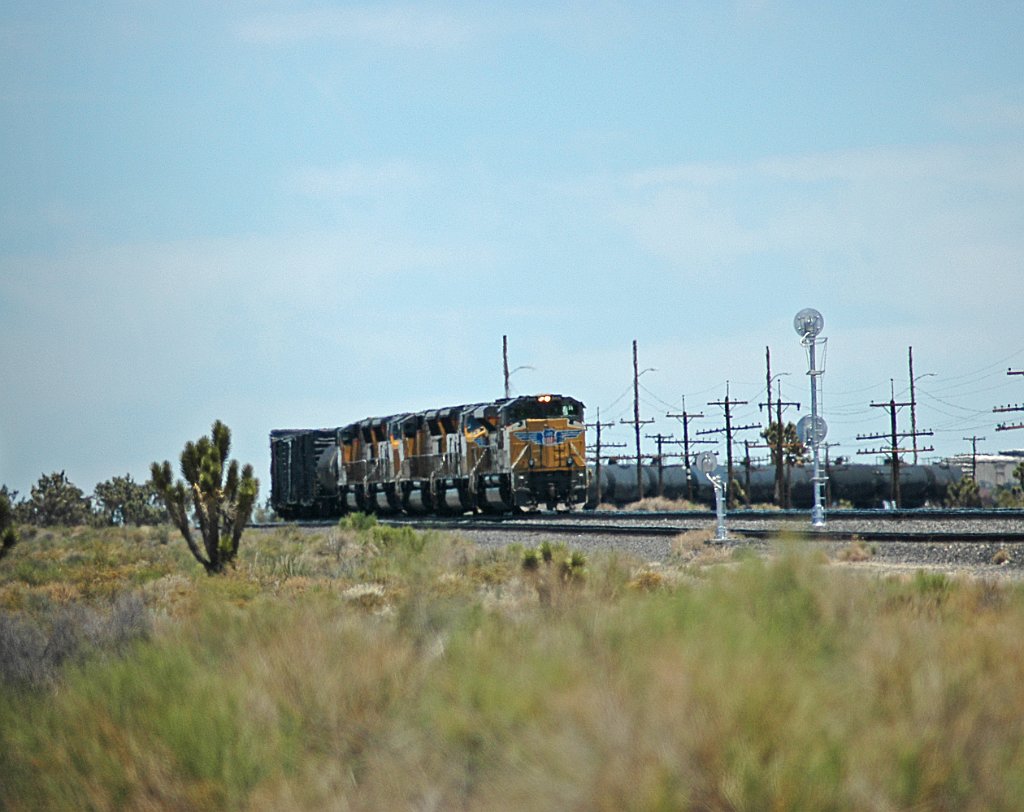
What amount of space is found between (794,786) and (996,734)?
1.17 m

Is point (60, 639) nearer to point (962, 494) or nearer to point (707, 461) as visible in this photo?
point (707, 461)

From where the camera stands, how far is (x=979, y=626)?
26.3 feet

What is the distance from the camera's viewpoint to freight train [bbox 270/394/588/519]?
37.3m

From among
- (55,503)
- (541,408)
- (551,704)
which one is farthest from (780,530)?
(55,503)

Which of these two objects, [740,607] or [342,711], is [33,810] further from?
[740,607]

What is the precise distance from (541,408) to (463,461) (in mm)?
3034

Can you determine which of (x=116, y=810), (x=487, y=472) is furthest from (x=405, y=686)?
(x=487, y=472)

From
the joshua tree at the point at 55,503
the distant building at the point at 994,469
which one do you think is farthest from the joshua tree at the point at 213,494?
the distant building at the point at 994,469

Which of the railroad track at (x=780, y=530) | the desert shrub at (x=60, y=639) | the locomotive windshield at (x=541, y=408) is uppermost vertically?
the locomotive windshield at (x=541, y=408)

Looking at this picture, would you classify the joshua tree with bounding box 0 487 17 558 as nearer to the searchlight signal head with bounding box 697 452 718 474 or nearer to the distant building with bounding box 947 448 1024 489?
the searchlight signal head with bounding box 697 452 718 474

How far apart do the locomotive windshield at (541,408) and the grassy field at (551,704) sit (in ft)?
A: 85.6

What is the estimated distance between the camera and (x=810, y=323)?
90.0 ft

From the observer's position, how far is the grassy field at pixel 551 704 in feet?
16.3

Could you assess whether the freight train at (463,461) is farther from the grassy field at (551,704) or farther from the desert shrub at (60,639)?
the grassy field at (551,704)
